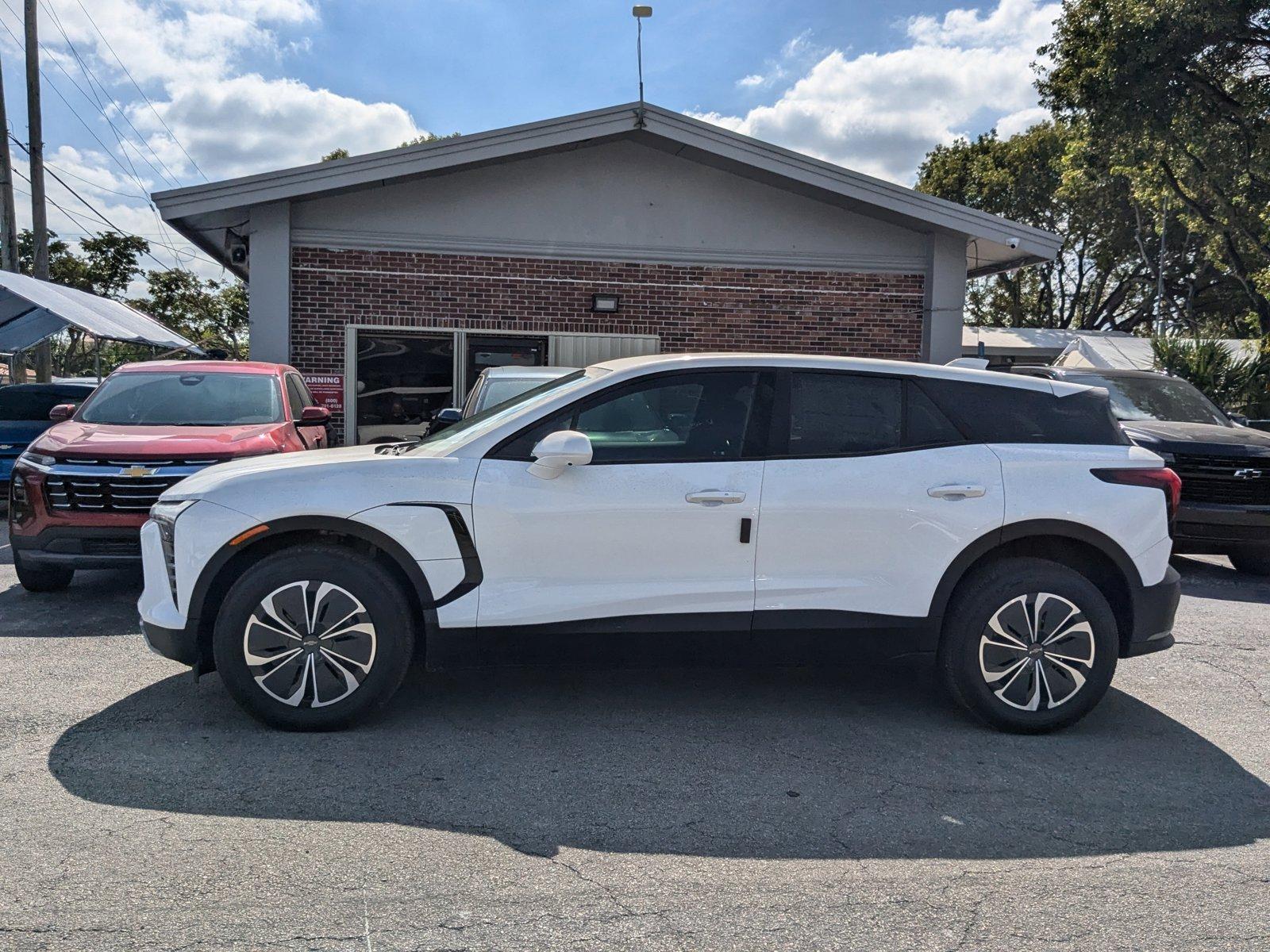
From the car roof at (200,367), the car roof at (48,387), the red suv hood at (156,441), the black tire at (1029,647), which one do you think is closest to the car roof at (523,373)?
the car roof at (200,367)

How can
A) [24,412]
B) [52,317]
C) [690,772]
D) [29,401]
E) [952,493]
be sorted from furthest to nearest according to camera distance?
[52,317], [29,401], [24,412], [952,493], [690,772]

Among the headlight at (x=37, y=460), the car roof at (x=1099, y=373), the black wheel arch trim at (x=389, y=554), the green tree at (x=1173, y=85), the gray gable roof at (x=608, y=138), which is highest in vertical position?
the green tree at (x=1173, y=85)

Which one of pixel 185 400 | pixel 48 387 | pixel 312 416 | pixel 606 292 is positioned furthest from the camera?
pixel 606 292

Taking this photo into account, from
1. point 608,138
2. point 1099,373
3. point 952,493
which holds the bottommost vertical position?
point 952,493

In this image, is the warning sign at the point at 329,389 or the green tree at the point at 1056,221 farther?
the green tree at the point at 1056,221

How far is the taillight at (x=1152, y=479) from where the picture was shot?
4633mm

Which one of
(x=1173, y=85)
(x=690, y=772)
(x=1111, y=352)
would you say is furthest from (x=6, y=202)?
(x=1111, y=352)

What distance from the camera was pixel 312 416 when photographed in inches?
337

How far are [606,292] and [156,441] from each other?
7.27 metres

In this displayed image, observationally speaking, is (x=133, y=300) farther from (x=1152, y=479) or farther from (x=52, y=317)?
(x=1152, y=479)

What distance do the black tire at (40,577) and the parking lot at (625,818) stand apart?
1.69 metres

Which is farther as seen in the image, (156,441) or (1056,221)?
(1056,221)

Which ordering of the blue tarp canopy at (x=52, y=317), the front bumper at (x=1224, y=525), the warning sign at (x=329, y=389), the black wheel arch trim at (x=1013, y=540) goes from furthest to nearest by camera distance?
the warning sign at (x=329, y=389) < the blue tarp canopy at (x=52, y=317) < the front bumper at (x=1224, y=525) < the black wheel arch trim at (x=1013, y=540)

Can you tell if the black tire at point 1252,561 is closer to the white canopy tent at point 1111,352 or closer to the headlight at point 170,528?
the headlight at point 170,528
